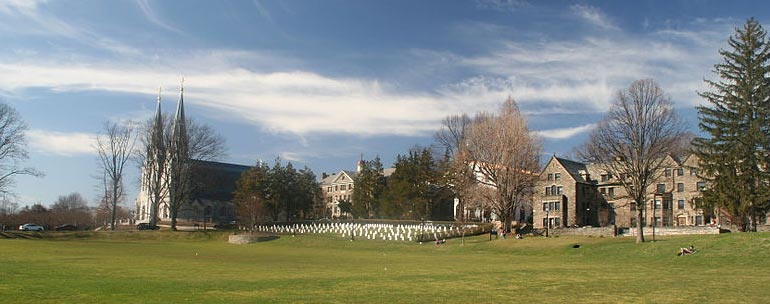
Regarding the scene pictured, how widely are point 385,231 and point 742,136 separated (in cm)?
3028

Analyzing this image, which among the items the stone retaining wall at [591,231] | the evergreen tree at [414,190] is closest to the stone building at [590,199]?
the evergreen tree at [414,190]

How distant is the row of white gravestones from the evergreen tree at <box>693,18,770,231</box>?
70.3ft

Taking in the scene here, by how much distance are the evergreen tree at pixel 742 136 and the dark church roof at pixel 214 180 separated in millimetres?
55757

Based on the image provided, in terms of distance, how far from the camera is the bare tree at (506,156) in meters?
52.4

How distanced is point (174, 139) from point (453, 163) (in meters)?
32.8

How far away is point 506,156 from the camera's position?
52.1m

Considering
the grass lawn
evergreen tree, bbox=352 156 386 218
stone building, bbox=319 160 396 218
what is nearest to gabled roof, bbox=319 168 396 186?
stone building, bbox=319 160 396 218

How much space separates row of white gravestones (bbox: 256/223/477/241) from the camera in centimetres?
5453

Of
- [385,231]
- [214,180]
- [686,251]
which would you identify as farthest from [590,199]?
[214,180]

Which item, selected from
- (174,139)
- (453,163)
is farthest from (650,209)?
(174,139)

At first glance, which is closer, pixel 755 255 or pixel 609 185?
pixel 755 255

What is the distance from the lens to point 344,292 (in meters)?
15.6

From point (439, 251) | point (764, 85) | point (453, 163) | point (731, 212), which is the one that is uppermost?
point (764, 85)

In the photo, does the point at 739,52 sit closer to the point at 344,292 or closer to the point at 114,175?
the point at 344,292
